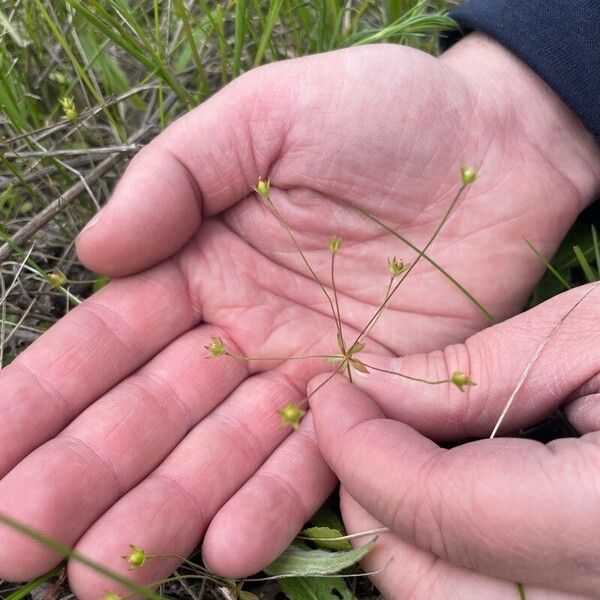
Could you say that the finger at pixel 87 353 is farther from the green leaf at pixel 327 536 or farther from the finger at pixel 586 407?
the finger at pixel 586 407

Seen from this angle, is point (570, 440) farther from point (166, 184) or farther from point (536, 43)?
point (536, 43)

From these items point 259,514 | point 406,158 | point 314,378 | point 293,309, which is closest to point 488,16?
point 406,158

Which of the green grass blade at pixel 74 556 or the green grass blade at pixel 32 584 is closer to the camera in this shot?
the green grass blade at pixel 74 556

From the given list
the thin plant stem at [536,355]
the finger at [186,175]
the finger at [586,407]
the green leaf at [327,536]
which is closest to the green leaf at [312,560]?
the green leaf at [327,536]

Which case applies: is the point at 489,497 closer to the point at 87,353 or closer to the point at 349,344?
the point at 349,344

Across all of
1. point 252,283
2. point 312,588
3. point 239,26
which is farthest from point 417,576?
point 239,26

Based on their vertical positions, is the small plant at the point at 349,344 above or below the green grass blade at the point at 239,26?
below
